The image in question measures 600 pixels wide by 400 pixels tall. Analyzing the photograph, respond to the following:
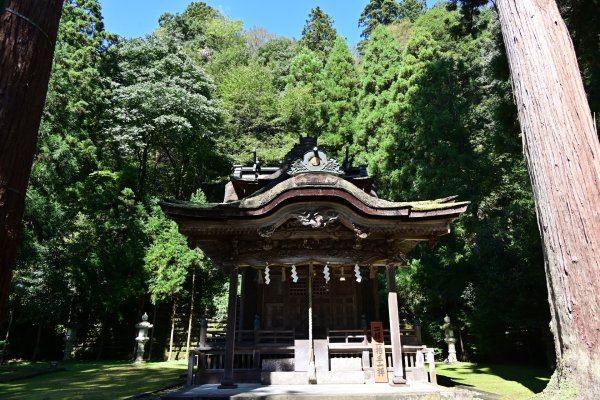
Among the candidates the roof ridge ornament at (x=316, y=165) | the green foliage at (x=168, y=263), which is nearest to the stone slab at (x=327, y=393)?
the roof ridge ornament at (x=316, y=165)

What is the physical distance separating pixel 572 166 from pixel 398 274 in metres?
14.4

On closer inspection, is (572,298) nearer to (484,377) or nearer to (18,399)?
(484,377)

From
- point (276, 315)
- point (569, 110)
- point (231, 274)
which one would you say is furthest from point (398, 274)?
point (569, 110)

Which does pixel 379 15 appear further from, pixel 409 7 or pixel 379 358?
pixel 379 358

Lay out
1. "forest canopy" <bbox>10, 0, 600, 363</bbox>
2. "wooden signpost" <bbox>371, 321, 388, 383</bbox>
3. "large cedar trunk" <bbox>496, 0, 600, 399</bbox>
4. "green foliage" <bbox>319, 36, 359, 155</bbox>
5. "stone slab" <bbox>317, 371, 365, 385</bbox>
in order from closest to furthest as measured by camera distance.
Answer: "large cedar trunk" <bbox>496, 0, 600, 399</bbox>, "wooden signpost" <bbox>371, 321, 388, 383</bbox>, "stone slab" <bbox>317, 371, 365, 385</bbox>, "forest canopy" <bbox>10, 0, 600, 363</bbox>, "green foliage" <bbox>319, 36, 359, 155</bbox>

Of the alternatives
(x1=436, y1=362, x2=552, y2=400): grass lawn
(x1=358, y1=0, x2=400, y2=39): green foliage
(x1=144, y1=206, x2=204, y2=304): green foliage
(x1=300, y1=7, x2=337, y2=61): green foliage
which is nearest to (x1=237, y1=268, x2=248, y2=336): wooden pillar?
(x1=436, y1=362, x2=552, y2=400): grass lawn

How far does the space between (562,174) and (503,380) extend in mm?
7691

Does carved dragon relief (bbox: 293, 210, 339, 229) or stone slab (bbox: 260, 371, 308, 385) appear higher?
carved dragon relief (bbox: 293, 210, 339, 229)

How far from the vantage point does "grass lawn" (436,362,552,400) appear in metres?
8.07

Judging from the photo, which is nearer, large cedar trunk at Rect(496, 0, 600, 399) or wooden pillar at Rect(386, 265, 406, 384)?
large cedar trunk at Rect(496, 0, 600, 399)

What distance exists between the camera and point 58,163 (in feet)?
53.7

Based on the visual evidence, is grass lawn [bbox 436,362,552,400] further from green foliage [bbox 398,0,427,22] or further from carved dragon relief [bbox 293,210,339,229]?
green foliage [bbox 398,0,427,22]

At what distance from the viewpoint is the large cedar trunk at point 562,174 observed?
392cm

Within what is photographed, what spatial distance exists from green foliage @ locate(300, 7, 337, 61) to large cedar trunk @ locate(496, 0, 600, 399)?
3279cm
